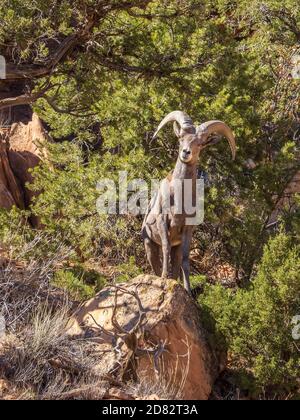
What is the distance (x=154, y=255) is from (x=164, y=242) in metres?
0.59

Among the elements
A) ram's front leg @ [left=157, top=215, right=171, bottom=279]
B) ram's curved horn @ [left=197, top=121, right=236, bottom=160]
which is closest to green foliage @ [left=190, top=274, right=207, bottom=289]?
ram's front leg @ [left=157, top=215, right=171, bottom=279]

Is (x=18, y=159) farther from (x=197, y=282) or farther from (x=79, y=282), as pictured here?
(x=197, y=282)

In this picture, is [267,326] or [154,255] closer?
[267,326]

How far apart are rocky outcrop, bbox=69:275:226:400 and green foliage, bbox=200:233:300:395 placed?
0.45 metres

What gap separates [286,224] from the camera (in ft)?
40.2

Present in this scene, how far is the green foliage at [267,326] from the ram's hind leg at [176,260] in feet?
1.71

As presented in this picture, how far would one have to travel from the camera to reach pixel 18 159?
18.1 metres

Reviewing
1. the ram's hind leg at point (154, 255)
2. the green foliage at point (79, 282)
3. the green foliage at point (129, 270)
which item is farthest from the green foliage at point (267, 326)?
the green foliage at point (129, 270)

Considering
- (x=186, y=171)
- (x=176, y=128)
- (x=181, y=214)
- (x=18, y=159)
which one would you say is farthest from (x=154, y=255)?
(x=18, y=159)

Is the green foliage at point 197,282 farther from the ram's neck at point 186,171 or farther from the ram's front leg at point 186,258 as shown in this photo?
the ram's neck at point 186,171

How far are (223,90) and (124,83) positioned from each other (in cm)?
147

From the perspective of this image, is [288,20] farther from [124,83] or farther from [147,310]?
[147,310]

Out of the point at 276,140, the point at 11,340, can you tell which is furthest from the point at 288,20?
the point at 11,340

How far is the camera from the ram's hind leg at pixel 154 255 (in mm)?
11203
